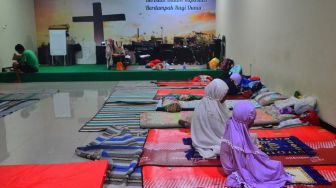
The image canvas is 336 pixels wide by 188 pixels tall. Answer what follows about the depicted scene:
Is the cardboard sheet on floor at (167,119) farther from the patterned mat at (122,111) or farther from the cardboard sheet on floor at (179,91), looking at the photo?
the cardboard sheet on floor at (179,91)

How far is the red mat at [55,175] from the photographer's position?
9.50 feet

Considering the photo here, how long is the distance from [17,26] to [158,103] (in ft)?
21.0

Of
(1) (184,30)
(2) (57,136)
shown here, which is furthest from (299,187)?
(1) (184,30)

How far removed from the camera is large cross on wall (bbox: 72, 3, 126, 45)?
11.4 metres

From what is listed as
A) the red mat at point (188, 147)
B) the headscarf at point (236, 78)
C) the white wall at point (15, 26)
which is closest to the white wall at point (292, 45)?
the red mat at point (188, 147)

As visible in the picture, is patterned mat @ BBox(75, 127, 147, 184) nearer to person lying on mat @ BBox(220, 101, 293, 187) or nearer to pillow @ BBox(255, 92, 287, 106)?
person lying on mat @ BBox(220, 101, 293, 187)

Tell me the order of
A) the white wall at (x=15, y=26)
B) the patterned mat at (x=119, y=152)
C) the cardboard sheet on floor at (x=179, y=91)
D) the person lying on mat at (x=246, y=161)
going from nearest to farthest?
the person lying on mat at (x=246, y=161) < the patterned mat at (x=119, y=152) < the cardboard sheet on floor at (x=179, y=91) < the white wall at (x=15, y=26)

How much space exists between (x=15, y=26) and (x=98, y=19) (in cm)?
254

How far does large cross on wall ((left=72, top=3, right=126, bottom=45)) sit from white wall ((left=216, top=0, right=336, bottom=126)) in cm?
439

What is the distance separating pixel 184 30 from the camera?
1148cm

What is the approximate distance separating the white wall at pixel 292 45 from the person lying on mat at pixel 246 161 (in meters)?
1.79

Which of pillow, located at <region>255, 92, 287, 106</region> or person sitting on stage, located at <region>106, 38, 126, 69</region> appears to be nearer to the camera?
pillow, located at <region>255, 92, 287, 106</region>

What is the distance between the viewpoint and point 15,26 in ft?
33.6

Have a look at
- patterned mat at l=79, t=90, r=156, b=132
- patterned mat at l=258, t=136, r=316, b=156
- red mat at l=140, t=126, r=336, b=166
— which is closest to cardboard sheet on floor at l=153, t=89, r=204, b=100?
patterned mat at l=79, t=90, r=156, b=132
